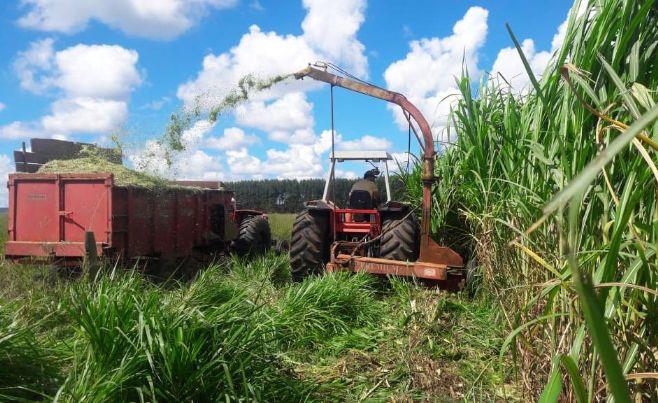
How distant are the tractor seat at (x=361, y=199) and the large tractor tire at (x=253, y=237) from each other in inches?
140

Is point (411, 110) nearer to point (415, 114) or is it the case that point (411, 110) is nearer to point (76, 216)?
point (415, 114)

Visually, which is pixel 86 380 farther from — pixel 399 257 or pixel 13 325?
pixel 399 257

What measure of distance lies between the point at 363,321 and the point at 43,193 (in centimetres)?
486

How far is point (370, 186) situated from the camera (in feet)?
26.4

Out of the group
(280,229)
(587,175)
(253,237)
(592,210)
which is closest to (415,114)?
(592,210)

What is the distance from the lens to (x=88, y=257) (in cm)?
637

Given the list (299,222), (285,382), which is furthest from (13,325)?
(299,222)

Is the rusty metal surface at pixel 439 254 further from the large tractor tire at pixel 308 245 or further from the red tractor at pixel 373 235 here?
the large tractor tire at pixel 308 245

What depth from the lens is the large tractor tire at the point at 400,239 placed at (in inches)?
253

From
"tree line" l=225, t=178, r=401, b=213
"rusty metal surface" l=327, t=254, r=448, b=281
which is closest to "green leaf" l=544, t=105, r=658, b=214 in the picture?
"rusty metal surface" l=327, t=254, r=448, b=281

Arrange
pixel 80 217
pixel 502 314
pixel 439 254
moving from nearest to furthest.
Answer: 1. pixel 502 314
2. pixel 439 254
3. pixel 80 217

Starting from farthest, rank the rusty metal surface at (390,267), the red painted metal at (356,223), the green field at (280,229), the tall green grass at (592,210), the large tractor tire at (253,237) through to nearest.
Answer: the green field at (280,229) < the large tractor tire at (253,237) < the red painted metal at (356,223) < the rusty metal surface at (390,267) < the tall green grass at (592,210)

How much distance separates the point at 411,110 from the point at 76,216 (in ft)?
14.8

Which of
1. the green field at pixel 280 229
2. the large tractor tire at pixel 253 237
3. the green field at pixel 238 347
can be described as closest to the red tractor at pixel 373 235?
the green field at pixel 238 347
